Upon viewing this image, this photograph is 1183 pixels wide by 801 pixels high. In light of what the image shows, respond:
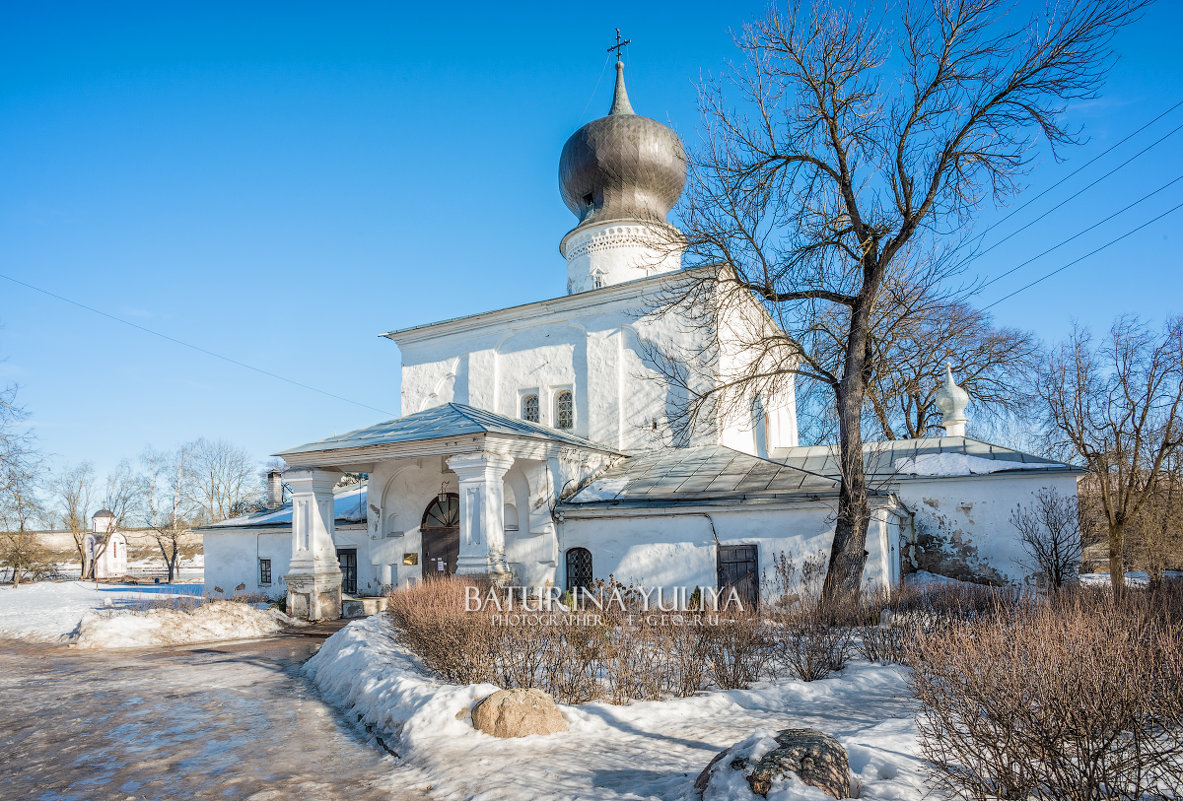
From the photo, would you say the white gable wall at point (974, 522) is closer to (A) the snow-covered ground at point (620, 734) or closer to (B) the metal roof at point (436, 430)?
(B) the metal roof at point (436, 430)

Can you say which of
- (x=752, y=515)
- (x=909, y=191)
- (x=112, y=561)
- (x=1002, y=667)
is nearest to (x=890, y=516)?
(x=752, y=515)

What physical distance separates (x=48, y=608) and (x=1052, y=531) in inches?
875

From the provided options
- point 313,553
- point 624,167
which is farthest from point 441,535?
point 624,167

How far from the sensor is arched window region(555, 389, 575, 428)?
1952 centimetres

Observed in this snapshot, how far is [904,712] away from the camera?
6.46 m

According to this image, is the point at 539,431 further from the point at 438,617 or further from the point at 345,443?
the point at 438,617

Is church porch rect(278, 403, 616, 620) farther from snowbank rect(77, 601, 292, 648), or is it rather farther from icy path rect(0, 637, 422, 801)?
icy path rect(0, 637, 422, 801)

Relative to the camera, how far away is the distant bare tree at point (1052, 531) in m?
13.0

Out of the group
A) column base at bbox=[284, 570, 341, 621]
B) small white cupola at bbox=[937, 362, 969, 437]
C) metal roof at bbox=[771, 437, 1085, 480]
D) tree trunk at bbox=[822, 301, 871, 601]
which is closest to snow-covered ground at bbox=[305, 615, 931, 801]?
tree trunk at bbox=[822, 301, 871, 601]

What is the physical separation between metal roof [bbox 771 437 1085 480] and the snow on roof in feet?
37.4

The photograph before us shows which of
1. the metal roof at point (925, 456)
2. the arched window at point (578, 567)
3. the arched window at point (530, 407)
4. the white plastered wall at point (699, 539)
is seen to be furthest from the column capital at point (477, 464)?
the metal roof at point (925, 456)

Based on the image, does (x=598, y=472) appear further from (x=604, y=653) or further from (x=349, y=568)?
(x=604, y=653)

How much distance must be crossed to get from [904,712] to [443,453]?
9.95 m

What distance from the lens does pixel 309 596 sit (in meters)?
15.7
